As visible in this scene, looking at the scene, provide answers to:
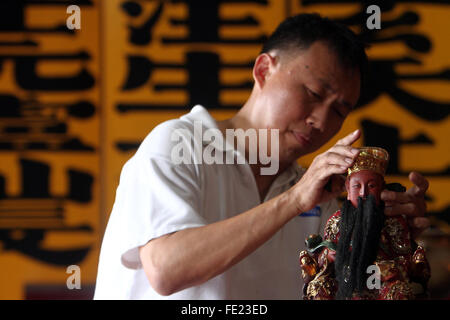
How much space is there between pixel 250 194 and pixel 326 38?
0.41 m

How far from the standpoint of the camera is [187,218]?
101 centimetres

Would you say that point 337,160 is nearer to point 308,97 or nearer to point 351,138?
point 351,138

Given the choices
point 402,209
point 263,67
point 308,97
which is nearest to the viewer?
point 402,209

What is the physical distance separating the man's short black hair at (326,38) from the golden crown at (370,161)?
0.98ft

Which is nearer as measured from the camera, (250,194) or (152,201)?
(152,201)

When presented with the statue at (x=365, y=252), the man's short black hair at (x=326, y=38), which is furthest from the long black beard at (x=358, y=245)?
the man's short black hair at (x=326, y=38)

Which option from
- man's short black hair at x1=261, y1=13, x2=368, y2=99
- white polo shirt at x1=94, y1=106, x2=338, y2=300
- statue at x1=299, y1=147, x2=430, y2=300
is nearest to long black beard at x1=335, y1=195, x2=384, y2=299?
statue at x1=299, y1=147, x2=430, y2=300

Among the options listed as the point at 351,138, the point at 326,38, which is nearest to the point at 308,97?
the point at 326,38

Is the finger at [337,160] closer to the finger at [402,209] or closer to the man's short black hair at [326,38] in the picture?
the finger at [402,209]

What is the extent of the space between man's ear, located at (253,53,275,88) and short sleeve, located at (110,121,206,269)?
315 millimetres

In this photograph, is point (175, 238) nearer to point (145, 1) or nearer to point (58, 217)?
point (58, 217)

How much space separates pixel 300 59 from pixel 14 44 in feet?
4.83

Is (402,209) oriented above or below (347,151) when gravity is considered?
below

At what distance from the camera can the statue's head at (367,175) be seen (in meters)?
0.95
